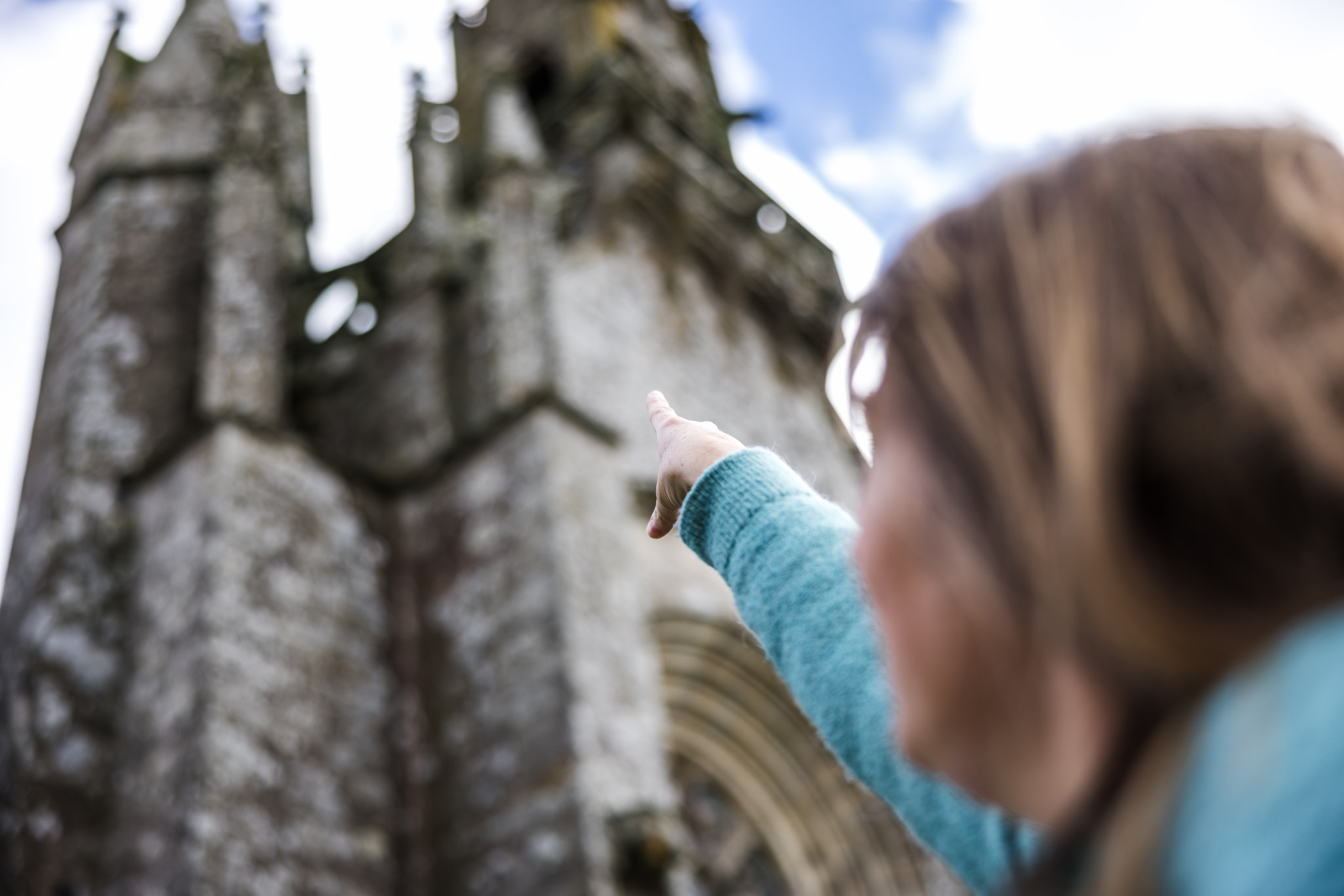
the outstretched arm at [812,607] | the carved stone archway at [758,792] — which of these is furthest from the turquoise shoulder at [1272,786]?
the carved stone archway at [758,792]

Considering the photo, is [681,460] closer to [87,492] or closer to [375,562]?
[375,562]

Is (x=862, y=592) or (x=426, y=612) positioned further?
(x=426, y=612)

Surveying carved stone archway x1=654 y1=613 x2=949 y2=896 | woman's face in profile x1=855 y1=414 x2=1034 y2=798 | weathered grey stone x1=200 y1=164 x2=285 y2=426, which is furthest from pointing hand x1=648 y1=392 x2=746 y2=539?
carved stone archway x1=654 y1=613 x2=949 y2=896

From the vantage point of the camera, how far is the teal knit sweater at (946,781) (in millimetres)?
407

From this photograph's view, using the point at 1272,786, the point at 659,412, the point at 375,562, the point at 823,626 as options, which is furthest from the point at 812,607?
the point at 375,562

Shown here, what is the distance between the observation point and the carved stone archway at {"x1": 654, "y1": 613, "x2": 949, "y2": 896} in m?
6.67

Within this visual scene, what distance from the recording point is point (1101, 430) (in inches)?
18.6

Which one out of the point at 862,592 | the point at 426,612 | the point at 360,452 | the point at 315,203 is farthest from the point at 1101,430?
the point at 315,203

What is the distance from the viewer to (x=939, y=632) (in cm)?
55

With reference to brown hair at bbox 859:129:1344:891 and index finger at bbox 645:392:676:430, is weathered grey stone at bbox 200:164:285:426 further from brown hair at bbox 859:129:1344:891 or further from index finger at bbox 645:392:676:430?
brown hair at bbox 859:129:1344:891

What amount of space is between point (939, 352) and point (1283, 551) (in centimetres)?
17

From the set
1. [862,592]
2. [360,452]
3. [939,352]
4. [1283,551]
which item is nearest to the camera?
[1283,551]

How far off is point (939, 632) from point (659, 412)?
0.79 meters

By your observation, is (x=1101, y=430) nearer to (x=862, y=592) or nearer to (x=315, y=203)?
(x=862, y=592)
